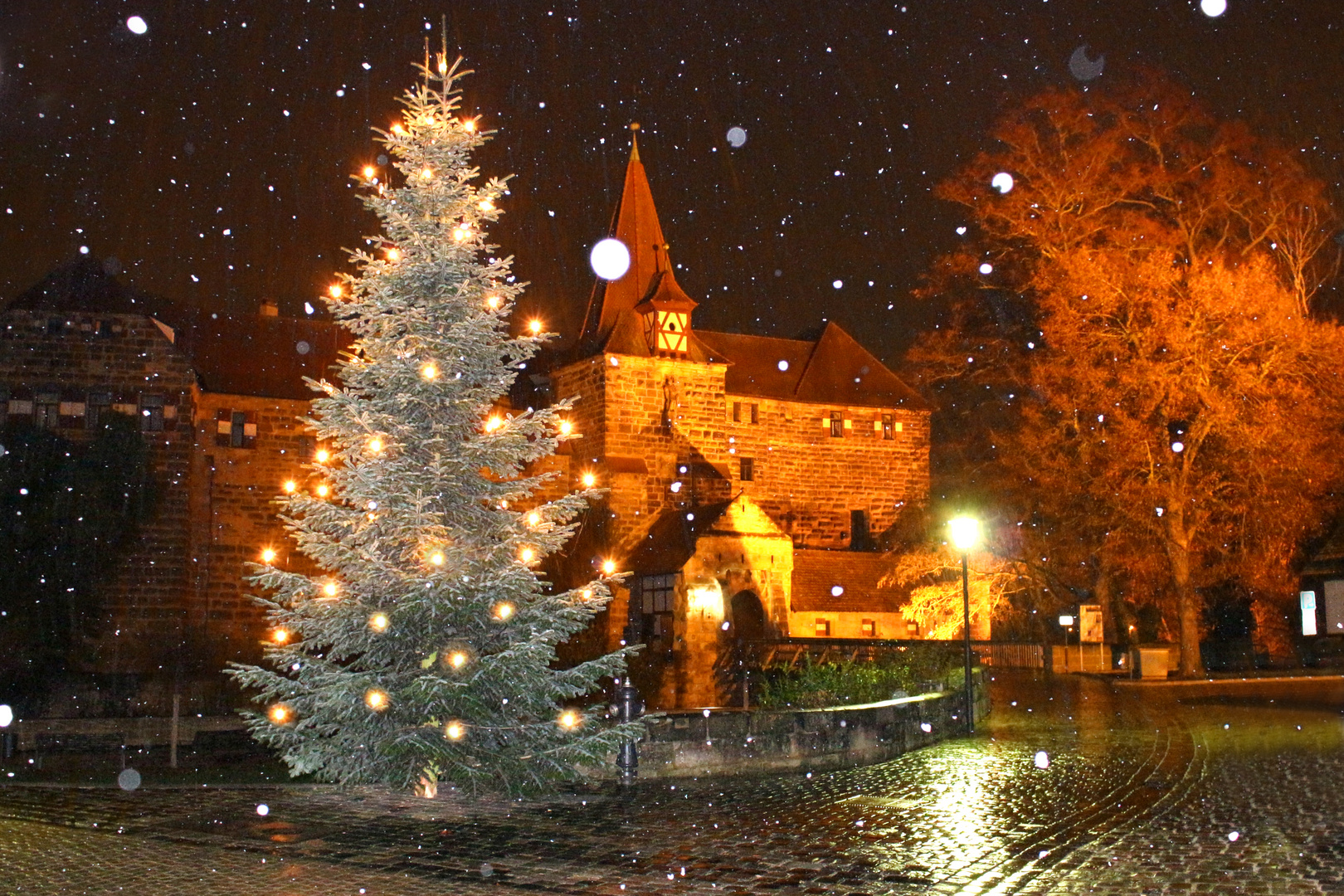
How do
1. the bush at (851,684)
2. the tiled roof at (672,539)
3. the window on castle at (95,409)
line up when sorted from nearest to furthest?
the bush at (851,684) → the window on castle at (95,409) → the tiled roof at (672,539)

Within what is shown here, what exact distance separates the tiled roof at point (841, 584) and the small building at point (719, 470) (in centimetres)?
7

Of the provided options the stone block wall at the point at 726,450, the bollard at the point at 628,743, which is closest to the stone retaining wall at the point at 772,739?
the bollard at the point at 628,743

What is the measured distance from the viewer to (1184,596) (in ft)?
108

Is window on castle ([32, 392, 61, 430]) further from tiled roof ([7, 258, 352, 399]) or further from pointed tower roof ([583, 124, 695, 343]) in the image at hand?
pointed tower roof ([583, 124, 695, 343])

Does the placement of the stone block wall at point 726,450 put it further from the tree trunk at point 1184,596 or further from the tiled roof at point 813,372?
the tree trunk at point 1184,596

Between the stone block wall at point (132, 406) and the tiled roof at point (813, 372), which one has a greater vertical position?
the tiled roof at point (813, 372)

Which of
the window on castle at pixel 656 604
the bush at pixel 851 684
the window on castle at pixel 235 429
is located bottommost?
the bush at pixel 851 684

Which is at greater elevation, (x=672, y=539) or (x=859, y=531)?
(x=859, y=531)

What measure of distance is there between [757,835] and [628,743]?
339 centimetres

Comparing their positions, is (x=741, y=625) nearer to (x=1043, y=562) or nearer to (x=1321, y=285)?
(x=1043, y=562)

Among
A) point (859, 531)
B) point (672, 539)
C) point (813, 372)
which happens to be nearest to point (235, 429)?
point (672, 539)

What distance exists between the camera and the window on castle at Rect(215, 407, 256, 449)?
43.9m

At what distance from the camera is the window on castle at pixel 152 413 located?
41469 millimetres

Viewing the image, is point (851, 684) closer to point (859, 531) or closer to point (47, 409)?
point (47, 409)
